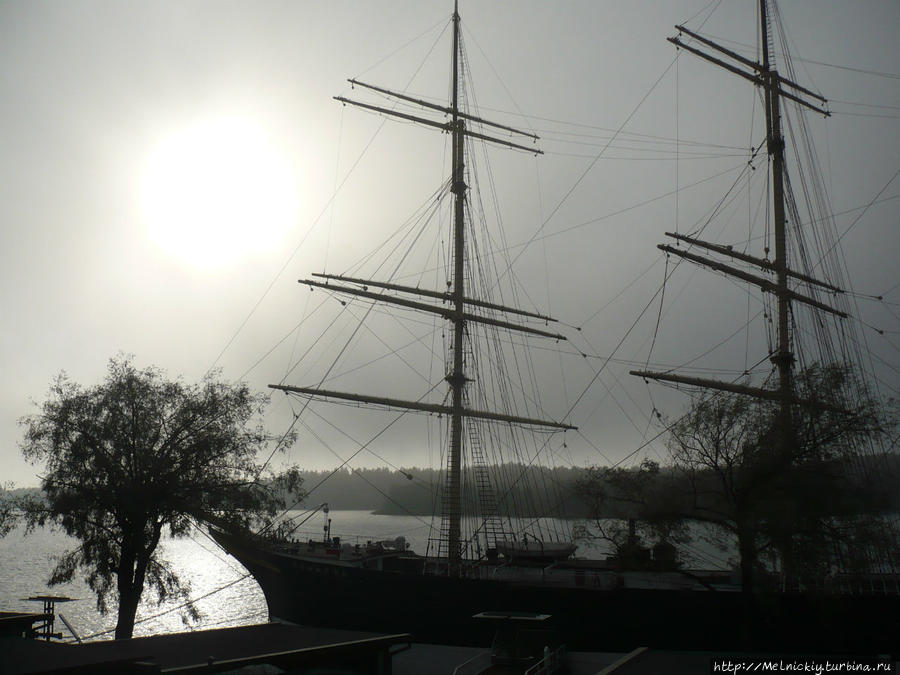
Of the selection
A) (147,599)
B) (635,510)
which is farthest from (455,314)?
(147,599)

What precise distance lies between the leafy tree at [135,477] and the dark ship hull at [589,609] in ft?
6.29

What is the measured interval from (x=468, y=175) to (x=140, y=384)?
22.5 meters

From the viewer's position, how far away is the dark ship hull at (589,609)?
21.4 metres

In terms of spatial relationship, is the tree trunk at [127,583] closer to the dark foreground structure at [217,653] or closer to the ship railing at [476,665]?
the dark foreground structure at [217,653]

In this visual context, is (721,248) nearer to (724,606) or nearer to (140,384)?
(724,606)

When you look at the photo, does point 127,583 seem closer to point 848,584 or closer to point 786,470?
point 786,470

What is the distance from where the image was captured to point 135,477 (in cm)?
2059

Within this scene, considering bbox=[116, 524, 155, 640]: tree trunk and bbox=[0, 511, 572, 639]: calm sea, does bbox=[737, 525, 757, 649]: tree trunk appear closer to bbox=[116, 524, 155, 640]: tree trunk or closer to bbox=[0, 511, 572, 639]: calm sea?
bbox=[0, 511, 572, 639]: calm sea

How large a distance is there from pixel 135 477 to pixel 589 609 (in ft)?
53.3

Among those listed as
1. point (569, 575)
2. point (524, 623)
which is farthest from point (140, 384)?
point (569, 575)

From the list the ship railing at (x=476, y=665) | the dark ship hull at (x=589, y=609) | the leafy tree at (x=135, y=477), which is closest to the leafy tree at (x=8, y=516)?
the leafy tree at (x=135, y=477)

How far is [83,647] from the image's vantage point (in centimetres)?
1199

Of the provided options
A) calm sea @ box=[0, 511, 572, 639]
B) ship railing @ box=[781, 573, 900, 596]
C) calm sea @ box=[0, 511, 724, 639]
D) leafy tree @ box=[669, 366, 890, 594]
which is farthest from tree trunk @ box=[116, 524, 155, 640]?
ship railing @ box=[781, 573, 900, 596]

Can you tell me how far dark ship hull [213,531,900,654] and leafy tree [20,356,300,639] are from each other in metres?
1.92
